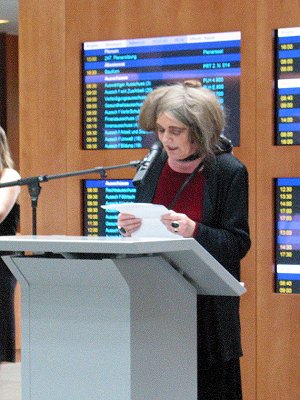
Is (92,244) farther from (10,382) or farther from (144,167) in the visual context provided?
(10,382)

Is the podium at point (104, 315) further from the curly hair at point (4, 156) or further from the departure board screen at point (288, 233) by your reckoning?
the curly hair at point (4, 156)

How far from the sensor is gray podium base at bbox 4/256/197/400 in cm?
209

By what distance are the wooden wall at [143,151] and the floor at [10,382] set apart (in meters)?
1.10

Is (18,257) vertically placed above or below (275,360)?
above

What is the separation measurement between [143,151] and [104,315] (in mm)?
2445

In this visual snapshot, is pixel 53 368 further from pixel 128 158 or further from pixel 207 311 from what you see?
pixel 128 158

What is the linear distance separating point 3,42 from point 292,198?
6372 millimetres

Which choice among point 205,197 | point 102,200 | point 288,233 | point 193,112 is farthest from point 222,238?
point 102,200

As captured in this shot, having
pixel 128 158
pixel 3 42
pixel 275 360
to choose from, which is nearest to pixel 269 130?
pixel 128 158

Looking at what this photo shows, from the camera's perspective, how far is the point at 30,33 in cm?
475

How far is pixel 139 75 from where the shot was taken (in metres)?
4.51

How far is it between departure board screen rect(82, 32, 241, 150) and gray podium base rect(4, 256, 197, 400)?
6.96 ft

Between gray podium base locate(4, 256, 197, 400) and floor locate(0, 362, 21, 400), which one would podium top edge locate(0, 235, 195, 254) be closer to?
gray podium base locate(4, 256, 197, 400)

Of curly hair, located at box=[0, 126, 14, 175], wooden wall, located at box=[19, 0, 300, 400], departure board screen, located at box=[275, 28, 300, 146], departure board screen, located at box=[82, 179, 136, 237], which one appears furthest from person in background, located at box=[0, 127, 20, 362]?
departure board screen, located at box=[275, 28, 300, 146]
